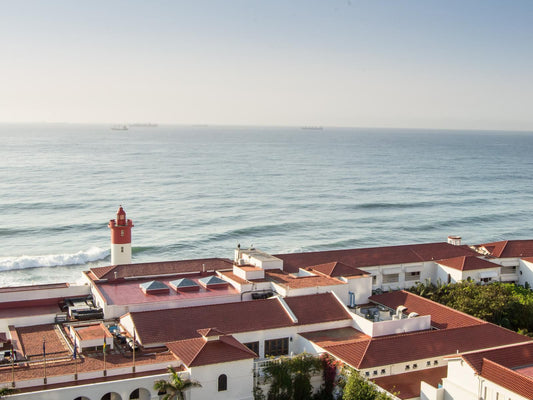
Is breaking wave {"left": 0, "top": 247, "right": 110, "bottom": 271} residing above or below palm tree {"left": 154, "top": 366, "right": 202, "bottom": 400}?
below

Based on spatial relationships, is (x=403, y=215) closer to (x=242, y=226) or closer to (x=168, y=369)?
(x=242, y=226)

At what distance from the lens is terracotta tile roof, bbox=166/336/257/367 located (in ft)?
76.6

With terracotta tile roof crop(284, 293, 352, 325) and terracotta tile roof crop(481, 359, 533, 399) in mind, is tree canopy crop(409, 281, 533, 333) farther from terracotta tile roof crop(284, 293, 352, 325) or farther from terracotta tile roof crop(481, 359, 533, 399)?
terracotta tile roof crop(481, 359, 533, 399)

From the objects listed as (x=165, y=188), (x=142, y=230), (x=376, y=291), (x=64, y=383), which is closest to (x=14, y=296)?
(x=64, y=383)

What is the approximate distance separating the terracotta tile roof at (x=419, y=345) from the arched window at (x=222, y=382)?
497 centimetres

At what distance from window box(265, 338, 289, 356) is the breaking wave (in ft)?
114

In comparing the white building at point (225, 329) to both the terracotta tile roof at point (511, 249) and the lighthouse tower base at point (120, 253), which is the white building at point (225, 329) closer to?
the lighthouse tower base at point (120, 253)

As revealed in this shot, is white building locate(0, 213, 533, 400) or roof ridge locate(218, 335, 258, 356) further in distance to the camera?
roof ridge locate(218, 335, 258, 356)

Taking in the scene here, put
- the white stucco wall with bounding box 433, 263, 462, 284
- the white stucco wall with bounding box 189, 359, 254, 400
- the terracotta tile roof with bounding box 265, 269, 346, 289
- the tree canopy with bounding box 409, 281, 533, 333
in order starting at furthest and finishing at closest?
the white stucco wall with bounding box 433, 263, 462, 284 < the tree canopy with bounding box 409, 281, 533, 333 < the terracotta tile roof with bounding box 265, 269, 346, 289 < the white stucco wall with bounding box 189, 359, 254, 400

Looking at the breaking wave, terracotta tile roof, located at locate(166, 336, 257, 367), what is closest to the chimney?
terracotta tile roof, located at locate(166, 336, 257, 367)

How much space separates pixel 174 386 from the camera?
2194 centimetres

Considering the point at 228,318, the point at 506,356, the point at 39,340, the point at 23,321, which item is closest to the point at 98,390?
the point at 39,340

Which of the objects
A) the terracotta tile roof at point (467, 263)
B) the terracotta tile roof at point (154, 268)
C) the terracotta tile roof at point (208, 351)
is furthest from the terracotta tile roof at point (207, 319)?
the terracotta tile roof at point (467, 263)

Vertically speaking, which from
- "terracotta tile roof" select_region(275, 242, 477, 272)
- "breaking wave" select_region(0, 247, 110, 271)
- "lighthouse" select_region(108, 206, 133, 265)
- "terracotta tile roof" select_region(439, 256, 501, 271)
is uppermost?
"lighthouse" select_region(108, 206, 133, 265)
